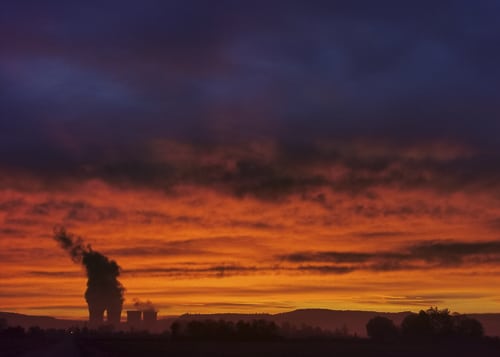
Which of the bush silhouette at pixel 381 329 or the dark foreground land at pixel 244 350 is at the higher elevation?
the bush silhouette at pixel 381 329

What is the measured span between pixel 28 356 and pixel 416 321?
123404mm

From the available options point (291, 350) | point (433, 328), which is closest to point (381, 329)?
point (433, 328)

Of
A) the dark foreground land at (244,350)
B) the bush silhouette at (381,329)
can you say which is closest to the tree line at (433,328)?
the bush silhouette at (381,329)

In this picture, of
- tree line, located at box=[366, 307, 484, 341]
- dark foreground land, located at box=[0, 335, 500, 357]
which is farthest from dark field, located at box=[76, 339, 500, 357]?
tree line, located at box=[366, 307, 484, 341]

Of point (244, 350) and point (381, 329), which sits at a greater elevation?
point (381, 329)

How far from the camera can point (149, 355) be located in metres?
78.8

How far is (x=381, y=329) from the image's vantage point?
18575 centimetres

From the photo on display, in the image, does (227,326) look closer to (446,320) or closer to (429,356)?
(446,320)

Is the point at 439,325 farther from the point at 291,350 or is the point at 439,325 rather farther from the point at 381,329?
the point at 291,350

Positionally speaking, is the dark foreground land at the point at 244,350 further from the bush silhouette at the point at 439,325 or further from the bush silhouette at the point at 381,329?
the bush silhouette at the point at 381,329

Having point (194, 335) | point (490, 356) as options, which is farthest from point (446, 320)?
point (490, 356)

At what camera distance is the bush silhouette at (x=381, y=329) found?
182875 mm

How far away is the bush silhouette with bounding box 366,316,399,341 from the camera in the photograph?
600 feet

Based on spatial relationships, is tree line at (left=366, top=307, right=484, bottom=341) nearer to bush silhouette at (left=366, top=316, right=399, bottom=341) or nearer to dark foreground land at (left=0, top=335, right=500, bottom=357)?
bush silhouette at (left=366, top=316, right=399, bottom=341)
